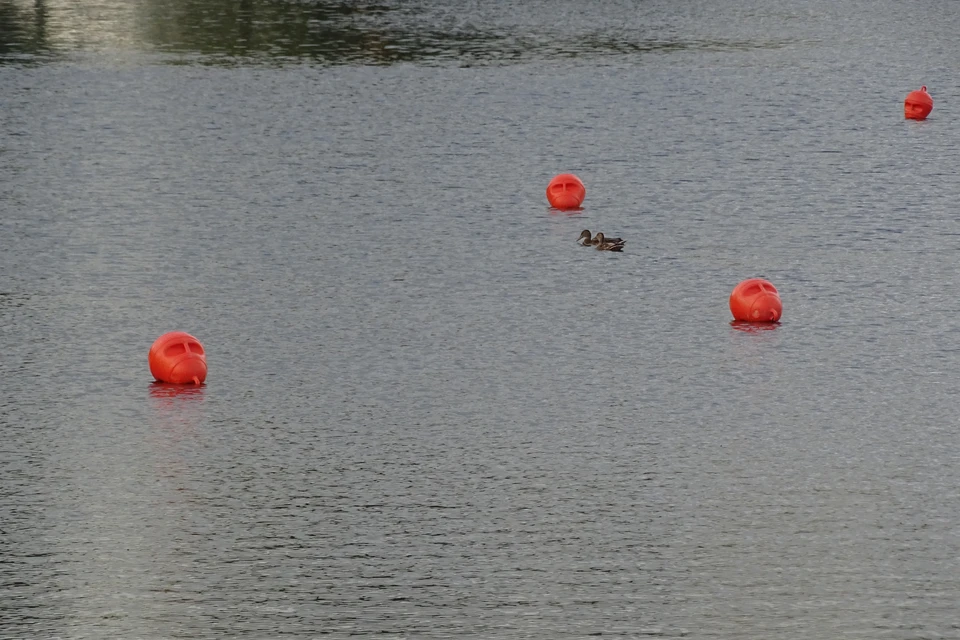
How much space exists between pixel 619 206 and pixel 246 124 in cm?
539

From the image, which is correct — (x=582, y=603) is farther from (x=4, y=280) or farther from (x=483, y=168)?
(x=483, y=168)

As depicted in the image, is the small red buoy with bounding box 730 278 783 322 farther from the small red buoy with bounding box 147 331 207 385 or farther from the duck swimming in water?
the small red buoy with bounding box 147 331 207 385

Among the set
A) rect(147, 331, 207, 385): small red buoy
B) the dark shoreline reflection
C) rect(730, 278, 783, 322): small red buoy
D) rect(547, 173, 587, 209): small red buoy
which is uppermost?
rect(730, 278, 783, 322): small red buoy

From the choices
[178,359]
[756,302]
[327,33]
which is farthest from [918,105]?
[178,359]

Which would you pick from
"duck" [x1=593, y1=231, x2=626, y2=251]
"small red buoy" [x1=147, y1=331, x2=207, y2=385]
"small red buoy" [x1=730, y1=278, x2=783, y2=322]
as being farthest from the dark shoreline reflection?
"small red buoy" [x1=147, y1=331, x2=207, y2=385]

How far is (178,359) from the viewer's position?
9.86 metres

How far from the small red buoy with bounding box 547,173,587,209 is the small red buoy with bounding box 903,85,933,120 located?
19.4 ft

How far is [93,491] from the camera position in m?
8.16

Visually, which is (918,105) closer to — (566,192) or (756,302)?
(566,192)

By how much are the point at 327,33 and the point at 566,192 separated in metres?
12.4

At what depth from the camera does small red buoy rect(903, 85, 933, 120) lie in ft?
63.2

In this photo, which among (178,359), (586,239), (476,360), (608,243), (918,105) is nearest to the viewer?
(178,359)

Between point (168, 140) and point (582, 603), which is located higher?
point (582, 603)

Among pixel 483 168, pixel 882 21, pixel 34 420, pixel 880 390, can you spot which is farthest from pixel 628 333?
pixel 882 21
